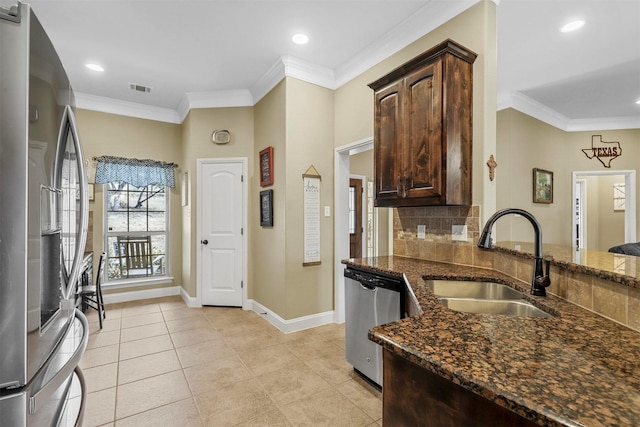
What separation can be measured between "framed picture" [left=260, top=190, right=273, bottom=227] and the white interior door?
51 cm

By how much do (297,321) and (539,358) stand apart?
114 inches

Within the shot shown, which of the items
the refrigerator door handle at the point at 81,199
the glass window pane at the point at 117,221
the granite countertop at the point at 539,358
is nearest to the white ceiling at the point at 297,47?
the glass window pane at the point at 117,221

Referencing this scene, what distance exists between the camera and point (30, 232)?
0.78 meters

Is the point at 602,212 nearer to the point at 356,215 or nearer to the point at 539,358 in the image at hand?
the point at 356,215

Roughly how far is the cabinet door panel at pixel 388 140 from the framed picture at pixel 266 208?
150cm

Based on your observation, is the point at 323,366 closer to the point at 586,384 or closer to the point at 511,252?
the point at 511,252

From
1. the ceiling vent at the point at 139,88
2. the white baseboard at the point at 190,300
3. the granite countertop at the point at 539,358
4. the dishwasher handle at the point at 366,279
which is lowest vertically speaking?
the white baseboard at the point at 190,300

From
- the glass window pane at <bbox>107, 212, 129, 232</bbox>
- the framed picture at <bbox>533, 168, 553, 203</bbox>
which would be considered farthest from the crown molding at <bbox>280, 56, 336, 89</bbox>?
the glass window pane at <bbox>107, 212, 129, 232</bbox>

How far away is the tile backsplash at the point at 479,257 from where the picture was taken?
106 centimetres

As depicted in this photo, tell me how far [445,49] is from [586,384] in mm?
2031

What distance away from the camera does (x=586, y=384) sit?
2.16ft

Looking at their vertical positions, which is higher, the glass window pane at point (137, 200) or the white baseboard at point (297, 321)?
the glass window pane at point (137, 200)

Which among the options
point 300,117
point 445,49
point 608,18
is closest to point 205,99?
point 300,117

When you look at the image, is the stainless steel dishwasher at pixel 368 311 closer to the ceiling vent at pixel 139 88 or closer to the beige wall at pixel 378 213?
the beige wall at pixel 378 213
